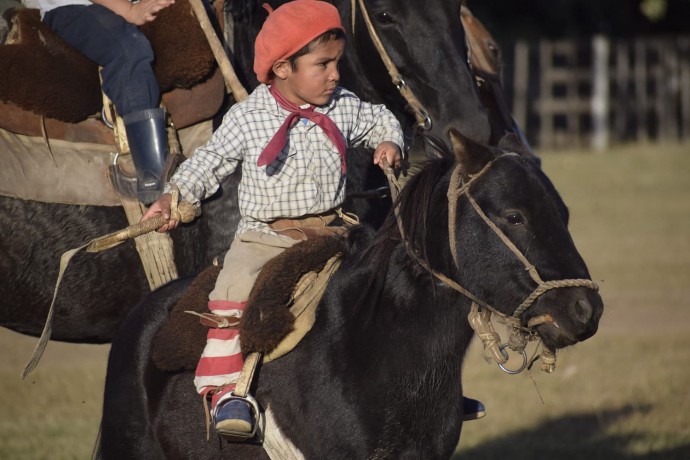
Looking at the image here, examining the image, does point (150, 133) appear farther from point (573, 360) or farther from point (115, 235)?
point (573, 360)

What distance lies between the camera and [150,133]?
481 centimetres

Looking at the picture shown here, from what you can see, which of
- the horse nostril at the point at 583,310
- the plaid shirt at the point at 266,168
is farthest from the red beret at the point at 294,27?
the horse nostril at the point at 583,310

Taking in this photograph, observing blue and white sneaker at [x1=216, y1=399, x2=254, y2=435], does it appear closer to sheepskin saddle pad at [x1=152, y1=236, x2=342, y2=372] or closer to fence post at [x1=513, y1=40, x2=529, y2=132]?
sheepskin saddle pad at [x1=152, y1=236, x2=342, y2=372]

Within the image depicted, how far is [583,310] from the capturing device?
130 inches

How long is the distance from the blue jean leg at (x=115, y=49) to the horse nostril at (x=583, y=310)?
2.29 metres

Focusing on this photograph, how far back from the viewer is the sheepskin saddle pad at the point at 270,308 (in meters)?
3.66

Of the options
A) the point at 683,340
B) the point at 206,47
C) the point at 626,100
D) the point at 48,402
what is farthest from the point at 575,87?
the point at 206,47

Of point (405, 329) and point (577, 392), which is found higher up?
point (405, 329)

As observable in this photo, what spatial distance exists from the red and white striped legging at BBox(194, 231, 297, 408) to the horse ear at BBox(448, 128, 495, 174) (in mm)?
731

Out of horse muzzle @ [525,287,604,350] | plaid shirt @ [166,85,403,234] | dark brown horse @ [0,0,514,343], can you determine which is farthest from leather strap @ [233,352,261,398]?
dark brown horse @ [0,0,514,343]

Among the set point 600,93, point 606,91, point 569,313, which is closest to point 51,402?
point 569,313

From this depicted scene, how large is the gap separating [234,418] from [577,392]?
16.7ft

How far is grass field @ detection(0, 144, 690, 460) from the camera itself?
675cm

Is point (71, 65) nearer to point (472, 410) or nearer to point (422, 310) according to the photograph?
point (422, 310)
